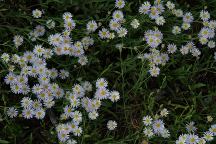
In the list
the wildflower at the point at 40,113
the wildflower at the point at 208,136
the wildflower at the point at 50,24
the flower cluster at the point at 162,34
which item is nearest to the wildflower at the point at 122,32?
the flower cluster at the point at 162,34

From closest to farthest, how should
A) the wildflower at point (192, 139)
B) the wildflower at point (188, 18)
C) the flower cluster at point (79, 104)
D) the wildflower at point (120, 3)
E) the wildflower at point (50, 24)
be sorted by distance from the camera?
the flower cluster at point (79, 104) < the wildflower at point (192, 139) < the wildflower at point (50, 24) < the wildflower at point (120, 3) < the wildflower at point (188, 18)

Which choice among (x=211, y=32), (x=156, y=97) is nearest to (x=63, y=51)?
(x=156, y=97)

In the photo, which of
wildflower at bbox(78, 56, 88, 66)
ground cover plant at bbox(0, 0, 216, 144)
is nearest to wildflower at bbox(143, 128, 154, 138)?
ground cover plant at bbox(0, 0, 216, 144)

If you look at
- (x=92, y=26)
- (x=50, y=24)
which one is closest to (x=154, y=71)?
(x=92, y=26)

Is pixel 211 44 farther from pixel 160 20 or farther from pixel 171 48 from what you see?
pixel 160 20

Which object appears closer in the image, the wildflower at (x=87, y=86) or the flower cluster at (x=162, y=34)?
the wildflower at (x=87, y=86)

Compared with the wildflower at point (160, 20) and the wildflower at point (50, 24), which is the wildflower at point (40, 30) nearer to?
the wildflower at point (50, 24)

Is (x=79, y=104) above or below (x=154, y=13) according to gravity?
below

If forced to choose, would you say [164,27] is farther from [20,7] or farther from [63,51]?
[20,7]
